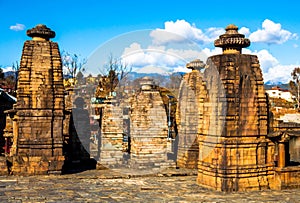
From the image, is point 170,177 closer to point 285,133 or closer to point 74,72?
point 285,133

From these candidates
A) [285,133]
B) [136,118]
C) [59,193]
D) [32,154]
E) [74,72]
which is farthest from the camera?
[74,72]

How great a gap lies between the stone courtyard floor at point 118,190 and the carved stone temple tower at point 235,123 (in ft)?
1.72

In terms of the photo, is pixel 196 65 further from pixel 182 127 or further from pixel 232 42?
pixel 232 42

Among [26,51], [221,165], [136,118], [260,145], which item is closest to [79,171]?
[136,118]

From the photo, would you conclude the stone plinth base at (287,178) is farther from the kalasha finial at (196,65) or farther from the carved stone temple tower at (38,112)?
the carved stone temple tower at (38,112)

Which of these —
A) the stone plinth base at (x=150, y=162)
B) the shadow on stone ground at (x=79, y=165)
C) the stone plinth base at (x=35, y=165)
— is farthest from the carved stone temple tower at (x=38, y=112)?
the stone plinth base at (x=150, y=162)

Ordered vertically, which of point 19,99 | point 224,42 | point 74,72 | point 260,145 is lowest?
point 260,145

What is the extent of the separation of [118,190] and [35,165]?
3.86 meters

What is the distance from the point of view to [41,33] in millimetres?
14156

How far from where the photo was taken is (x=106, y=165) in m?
15.5

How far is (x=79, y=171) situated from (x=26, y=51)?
482 cm

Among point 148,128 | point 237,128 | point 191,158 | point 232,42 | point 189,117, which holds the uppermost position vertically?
point 232,42

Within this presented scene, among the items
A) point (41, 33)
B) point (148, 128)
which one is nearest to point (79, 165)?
point (148, 128)

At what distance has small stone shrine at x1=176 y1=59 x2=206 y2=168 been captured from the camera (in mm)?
16156
